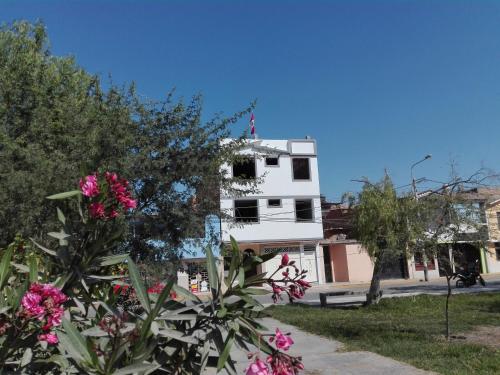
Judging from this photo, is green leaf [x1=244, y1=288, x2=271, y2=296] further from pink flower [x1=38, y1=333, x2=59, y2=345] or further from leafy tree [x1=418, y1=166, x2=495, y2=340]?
leafy tree [x1=418, y1=166, x2=495, y2=340]

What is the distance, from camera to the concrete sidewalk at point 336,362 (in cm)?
693

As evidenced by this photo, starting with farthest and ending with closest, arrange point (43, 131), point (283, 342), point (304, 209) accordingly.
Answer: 1. point (304, 209)
2. point (43, 131)
3. point (283, 342)

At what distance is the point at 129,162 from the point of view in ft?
30.4

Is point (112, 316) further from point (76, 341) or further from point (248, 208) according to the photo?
point (248, 208)

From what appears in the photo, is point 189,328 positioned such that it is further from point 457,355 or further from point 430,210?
point 430,210

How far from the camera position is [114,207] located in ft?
10.3

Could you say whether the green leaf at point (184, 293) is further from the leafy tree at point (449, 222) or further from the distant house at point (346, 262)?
the distant house at point (346, 262)

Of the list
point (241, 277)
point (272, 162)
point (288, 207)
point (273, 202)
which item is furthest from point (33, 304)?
point (272, 162)

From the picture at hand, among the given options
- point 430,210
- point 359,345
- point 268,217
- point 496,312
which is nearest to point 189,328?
point 359,345

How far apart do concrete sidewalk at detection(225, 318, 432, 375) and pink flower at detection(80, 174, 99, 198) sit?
3.60 meters

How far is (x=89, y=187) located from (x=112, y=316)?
2.58 feet

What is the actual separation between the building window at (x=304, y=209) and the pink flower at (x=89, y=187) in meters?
33.8

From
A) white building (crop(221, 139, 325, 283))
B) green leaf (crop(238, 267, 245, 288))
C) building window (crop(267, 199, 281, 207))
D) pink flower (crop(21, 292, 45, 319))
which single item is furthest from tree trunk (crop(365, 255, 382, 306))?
building window (crop(267, 199, 281, 207))

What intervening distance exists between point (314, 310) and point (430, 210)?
6193mm
